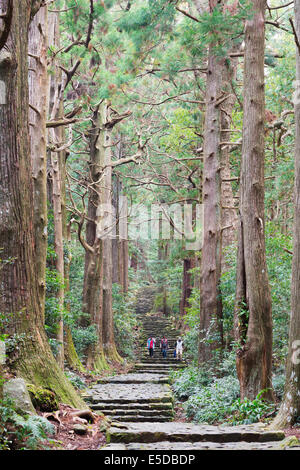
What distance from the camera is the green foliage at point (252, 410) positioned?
25.5ft

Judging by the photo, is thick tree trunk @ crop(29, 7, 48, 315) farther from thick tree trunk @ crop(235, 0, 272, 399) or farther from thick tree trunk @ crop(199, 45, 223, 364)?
thick tree trunk @ crop(199, 45, 223, 364)

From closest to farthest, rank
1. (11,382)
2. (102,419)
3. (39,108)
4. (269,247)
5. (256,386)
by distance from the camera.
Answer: (11,382), (102,419), (256,386), (39,108), (269,247)

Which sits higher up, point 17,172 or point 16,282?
point 17,172

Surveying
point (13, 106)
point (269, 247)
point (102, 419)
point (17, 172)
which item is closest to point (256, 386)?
point (102, 419)

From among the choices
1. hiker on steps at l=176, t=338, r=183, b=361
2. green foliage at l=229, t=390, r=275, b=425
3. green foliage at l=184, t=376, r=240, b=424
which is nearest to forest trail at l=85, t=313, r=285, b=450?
hiker on steps at l=176, t=338, r=183, b=361

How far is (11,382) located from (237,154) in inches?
615

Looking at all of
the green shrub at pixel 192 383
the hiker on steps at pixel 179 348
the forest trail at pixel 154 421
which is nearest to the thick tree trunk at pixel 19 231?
the forest trail at pixel 154 421

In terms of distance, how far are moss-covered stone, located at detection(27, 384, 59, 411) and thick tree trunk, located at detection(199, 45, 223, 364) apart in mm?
7434

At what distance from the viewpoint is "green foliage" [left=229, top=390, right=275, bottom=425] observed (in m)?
7.77

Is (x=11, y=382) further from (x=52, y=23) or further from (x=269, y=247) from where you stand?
(x=52, y=23)

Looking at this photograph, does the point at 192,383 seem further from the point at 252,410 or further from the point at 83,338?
the point at 252,410

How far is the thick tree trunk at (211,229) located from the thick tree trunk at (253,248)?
4039mm

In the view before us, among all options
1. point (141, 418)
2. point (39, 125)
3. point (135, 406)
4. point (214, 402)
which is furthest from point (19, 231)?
point (135, 406)

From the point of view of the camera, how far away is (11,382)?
522 centimetres
